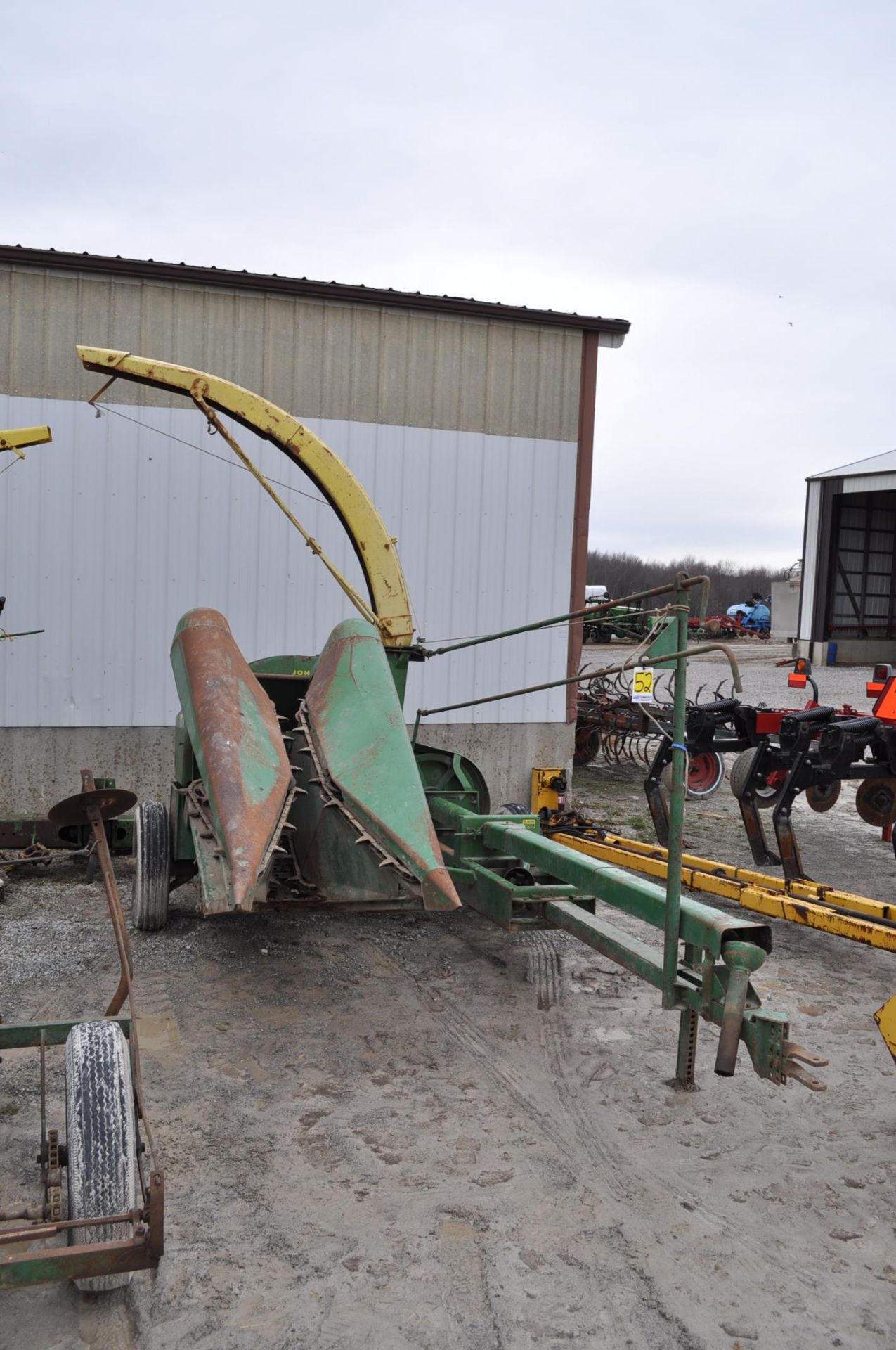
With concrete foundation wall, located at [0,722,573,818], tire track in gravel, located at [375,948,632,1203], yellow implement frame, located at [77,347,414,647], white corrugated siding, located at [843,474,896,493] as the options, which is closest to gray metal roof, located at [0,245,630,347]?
yellow implement frame, located at [77,347,414,647]

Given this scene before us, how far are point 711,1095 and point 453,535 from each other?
593 cm

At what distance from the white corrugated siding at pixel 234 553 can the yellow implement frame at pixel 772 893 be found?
117 inches

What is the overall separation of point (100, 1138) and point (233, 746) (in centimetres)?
224

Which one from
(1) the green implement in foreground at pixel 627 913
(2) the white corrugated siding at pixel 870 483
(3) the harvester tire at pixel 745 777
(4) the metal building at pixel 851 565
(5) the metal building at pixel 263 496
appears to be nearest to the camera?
(1) the green implement in foreground at pixel 627 913

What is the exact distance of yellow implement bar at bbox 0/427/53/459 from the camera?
6.79 m

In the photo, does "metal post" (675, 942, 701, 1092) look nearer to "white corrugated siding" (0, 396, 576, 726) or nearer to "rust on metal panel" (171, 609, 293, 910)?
"rust on metal panel" (171, 609, 293, 910)

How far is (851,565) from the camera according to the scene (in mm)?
27125

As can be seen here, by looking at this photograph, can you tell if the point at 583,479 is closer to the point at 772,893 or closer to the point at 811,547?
the point at 772,893

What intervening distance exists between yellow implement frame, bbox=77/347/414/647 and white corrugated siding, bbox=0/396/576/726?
5.89 feet

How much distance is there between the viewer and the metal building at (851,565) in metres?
23.9

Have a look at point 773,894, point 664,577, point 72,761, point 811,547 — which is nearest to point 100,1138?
point 773,894

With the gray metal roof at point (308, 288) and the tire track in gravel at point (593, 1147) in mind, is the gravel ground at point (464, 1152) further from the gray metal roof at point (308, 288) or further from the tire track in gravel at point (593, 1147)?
the gray metal roof at point (308, 288)

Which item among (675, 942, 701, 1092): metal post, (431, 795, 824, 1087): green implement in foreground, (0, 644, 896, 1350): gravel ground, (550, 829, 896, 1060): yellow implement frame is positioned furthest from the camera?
(550, 829, 896, 1060): yellow implement frame

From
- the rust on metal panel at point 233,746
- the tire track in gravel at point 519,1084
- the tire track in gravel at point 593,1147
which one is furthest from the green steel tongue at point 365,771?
the tire track in gravel at point 593,1147
